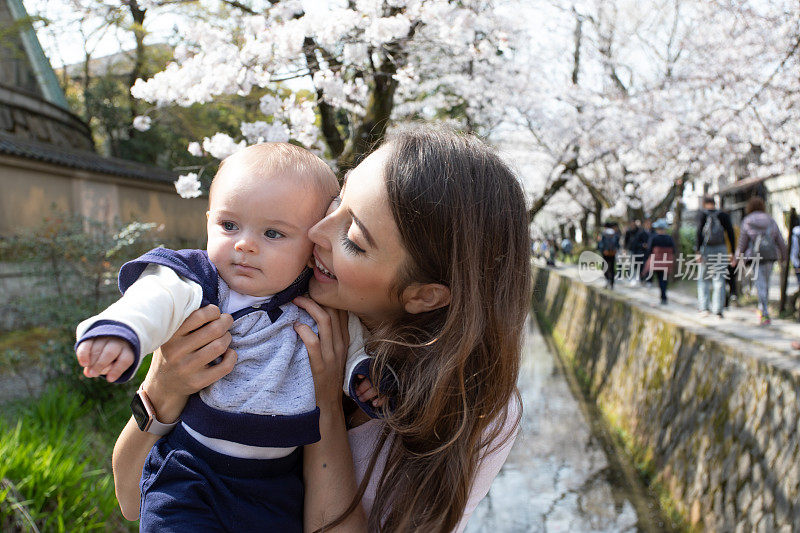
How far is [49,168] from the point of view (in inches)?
413

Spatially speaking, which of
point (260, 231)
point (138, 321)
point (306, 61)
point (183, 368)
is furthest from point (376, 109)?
point (138, 321)

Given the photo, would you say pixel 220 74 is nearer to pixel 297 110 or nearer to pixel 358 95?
pixel 297 110

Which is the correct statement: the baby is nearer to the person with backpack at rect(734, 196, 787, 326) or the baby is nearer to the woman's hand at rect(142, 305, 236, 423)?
the woman's hand at rect(142, 305, 236, 423)

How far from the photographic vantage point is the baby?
1202 millimetres

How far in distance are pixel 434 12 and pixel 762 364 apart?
153 inches

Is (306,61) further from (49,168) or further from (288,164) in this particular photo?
(49,168)

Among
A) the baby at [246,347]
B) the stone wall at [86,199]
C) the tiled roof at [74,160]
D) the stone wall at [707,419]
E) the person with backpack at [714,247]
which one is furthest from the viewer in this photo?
the tiled roof at [74,160]

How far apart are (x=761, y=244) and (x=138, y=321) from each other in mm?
8149

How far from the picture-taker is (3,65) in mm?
12000

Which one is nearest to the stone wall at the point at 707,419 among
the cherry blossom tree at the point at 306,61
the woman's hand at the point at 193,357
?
the woman's hand at the point at 193,357

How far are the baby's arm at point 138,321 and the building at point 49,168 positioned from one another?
30.4 feet

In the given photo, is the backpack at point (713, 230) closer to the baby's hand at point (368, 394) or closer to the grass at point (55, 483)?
the grass at point (55, 483)

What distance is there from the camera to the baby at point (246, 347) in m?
1.20

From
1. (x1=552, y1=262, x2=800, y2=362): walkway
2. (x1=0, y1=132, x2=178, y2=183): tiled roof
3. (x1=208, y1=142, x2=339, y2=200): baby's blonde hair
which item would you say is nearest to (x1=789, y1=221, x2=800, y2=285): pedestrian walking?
(x1=552, y1=262, x2=800, y2=362): walkway
